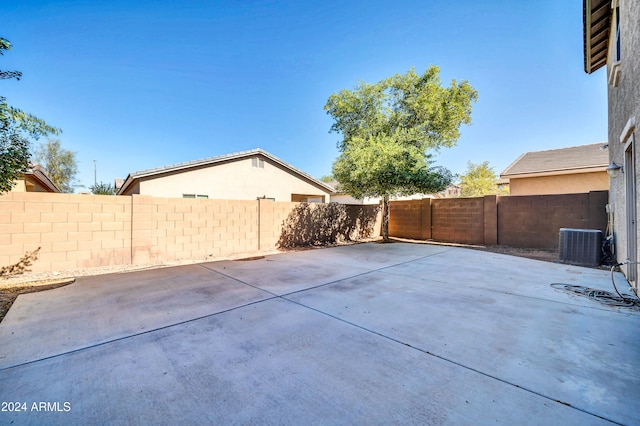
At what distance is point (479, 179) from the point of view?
974 inches

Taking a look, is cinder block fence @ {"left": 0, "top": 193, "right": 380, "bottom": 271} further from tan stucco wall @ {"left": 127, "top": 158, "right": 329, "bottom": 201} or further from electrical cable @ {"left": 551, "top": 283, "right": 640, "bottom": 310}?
electrical cable @ {"left": 551, "top": 283, "right": 640, "bottom": 310}

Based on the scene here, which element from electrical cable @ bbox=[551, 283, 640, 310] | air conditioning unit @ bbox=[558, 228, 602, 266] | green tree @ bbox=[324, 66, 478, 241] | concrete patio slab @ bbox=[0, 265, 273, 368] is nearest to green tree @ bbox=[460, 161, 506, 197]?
green tree @ bbox=[324, 66, 478, 241]

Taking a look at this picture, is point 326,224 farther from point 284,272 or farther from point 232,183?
point 284,272

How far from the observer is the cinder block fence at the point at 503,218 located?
8.73 meters

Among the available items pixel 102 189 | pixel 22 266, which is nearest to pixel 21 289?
pixel 22 266

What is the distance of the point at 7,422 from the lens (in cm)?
164

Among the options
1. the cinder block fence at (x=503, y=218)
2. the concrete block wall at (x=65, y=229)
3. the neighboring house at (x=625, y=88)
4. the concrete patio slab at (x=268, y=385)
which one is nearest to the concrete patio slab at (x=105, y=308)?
the concrete patio slab at (x=268, y=385)

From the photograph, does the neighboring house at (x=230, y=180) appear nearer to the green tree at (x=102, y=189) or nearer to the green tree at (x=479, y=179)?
the green tree at (x=479, y=179)

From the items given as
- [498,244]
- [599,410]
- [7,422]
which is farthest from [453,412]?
[498,244]

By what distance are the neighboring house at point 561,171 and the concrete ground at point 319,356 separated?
11.1 metres

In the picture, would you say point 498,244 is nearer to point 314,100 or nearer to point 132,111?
point 314,100

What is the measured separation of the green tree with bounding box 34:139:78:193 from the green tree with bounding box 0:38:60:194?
29.5 meters

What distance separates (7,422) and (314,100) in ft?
50.3

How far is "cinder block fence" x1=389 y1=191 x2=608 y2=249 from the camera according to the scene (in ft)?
28.7
